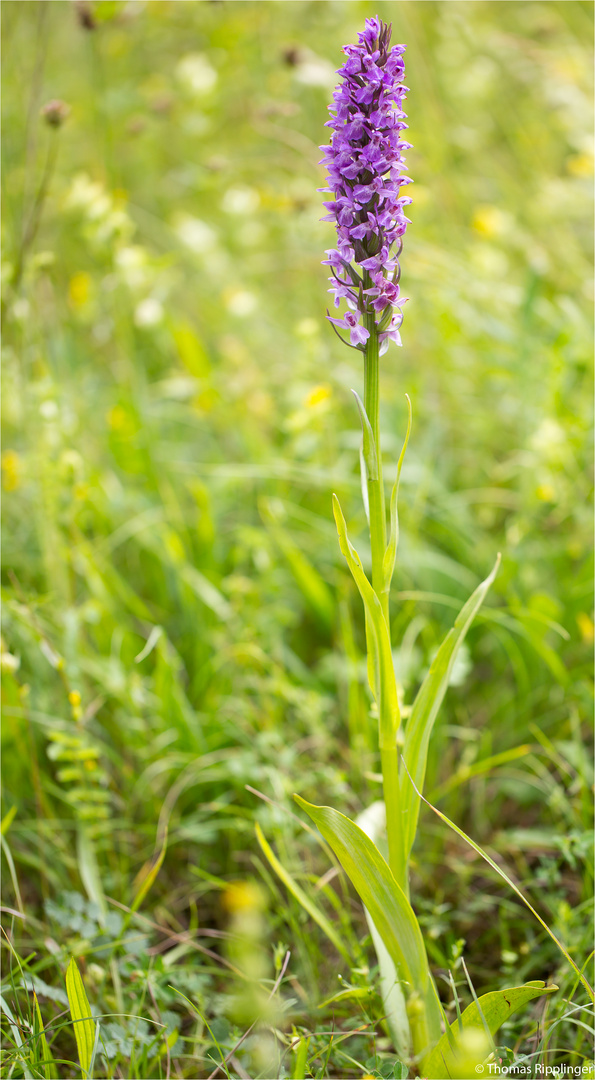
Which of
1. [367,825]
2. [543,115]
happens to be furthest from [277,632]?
[543,115]

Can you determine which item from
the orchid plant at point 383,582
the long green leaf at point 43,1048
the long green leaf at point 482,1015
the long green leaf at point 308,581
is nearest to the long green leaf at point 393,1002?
the orchid plant at point 383,582

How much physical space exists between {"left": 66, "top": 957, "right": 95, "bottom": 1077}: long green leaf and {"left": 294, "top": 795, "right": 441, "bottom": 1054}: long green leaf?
0.53m

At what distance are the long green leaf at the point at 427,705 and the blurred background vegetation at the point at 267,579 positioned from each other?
33cm

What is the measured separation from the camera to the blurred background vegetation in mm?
1607

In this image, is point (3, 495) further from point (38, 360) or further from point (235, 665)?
point (235, 665)

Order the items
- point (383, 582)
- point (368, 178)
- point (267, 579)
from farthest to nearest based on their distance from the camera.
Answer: point (267, 579)
point (383, 582)
point (368, 178)

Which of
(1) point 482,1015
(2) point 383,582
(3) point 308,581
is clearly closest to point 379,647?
(2) point 383,582

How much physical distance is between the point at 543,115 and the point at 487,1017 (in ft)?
17.9

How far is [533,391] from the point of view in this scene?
2832 mm

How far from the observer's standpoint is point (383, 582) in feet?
4.02

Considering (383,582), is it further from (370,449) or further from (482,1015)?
(482,1015)

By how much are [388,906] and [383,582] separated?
2.02ft

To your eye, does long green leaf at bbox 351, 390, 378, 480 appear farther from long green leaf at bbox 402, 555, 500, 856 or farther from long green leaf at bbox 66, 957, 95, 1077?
long green leaf at bbox 66, 957, 95, 1077

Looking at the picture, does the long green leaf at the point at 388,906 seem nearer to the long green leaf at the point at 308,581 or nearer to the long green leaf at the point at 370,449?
the long green leaf at the point at 370,449
